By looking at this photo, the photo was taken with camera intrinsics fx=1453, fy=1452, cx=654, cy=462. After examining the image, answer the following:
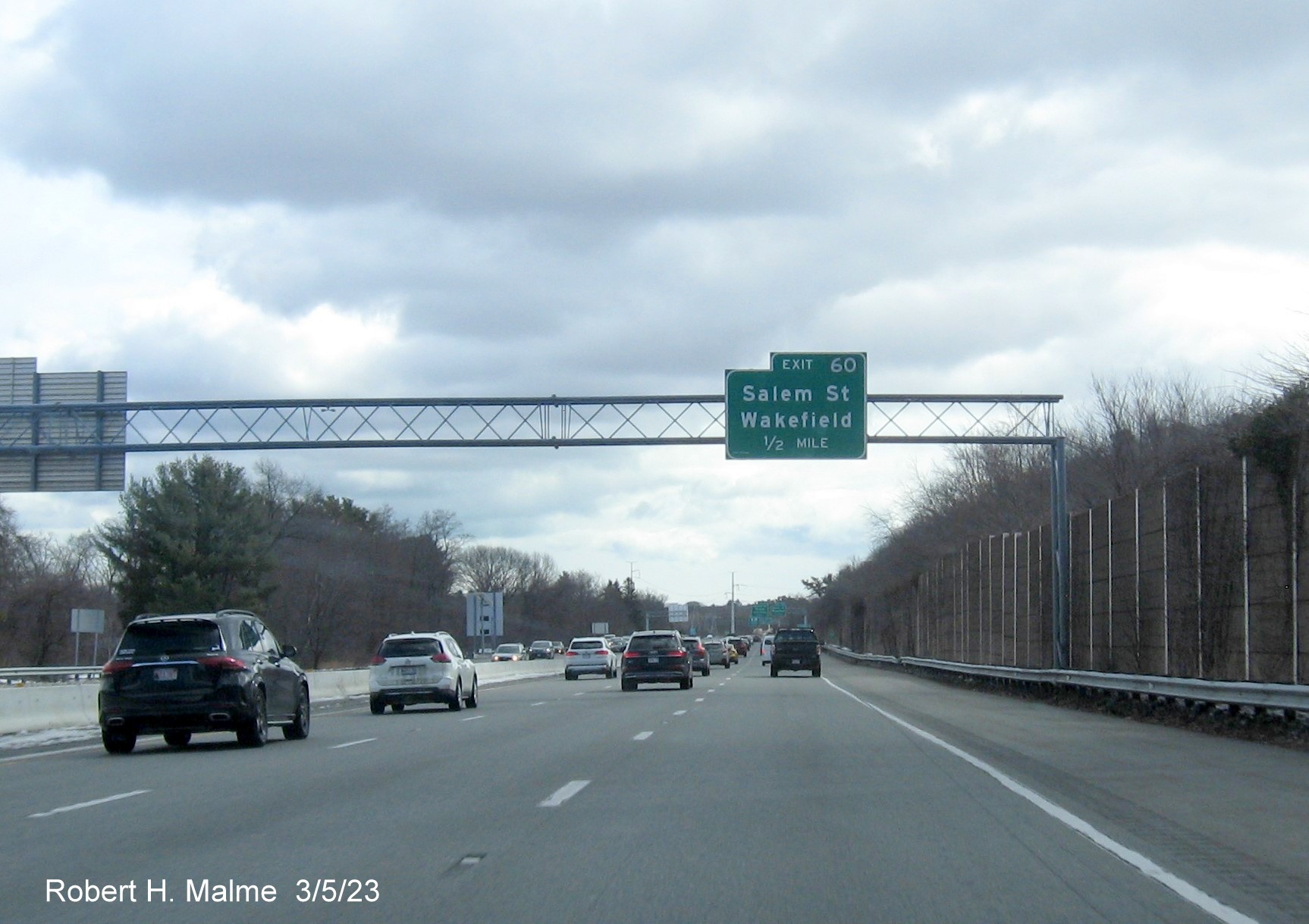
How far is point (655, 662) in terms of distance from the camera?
134 feet

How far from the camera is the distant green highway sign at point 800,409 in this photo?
35.5 m

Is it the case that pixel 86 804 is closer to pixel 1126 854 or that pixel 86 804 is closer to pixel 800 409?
pixel 1126 854

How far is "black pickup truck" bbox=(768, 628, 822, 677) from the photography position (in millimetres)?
56188

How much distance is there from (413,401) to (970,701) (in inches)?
609

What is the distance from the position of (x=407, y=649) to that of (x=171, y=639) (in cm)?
1105

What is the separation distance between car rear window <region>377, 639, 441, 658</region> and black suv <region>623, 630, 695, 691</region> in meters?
11.6

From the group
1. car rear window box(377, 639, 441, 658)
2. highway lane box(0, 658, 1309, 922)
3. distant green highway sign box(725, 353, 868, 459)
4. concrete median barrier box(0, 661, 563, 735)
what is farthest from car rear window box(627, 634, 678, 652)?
highway lane box(0, 658, 1309, 922)

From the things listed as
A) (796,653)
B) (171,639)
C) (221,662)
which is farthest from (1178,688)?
(796,653)

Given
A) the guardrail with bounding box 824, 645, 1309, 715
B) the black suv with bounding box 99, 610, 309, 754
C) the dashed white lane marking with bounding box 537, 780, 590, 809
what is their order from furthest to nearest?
the guardrail with bounding box 824, 645, 1309, 715 → the black suv with bounding box 99, 610, 309, 754 → the dashed white lane marking with bounding box 537, 780, 590, 809

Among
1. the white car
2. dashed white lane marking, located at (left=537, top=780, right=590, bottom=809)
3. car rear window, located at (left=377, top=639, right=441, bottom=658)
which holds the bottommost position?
the white car

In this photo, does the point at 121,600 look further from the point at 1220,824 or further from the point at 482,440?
the point at 1220,824

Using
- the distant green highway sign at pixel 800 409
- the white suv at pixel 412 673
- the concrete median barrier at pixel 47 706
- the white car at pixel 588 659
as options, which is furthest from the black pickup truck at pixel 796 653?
the concrete median barrier at pixel 47 706

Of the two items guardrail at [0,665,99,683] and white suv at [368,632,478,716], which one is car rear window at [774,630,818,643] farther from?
white suv at [368,632,478,716]

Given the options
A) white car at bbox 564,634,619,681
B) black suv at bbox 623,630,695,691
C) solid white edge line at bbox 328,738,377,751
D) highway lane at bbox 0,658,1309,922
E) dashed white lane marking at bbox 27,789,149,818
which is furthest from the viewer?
white car at bbox 564,634,619,681
